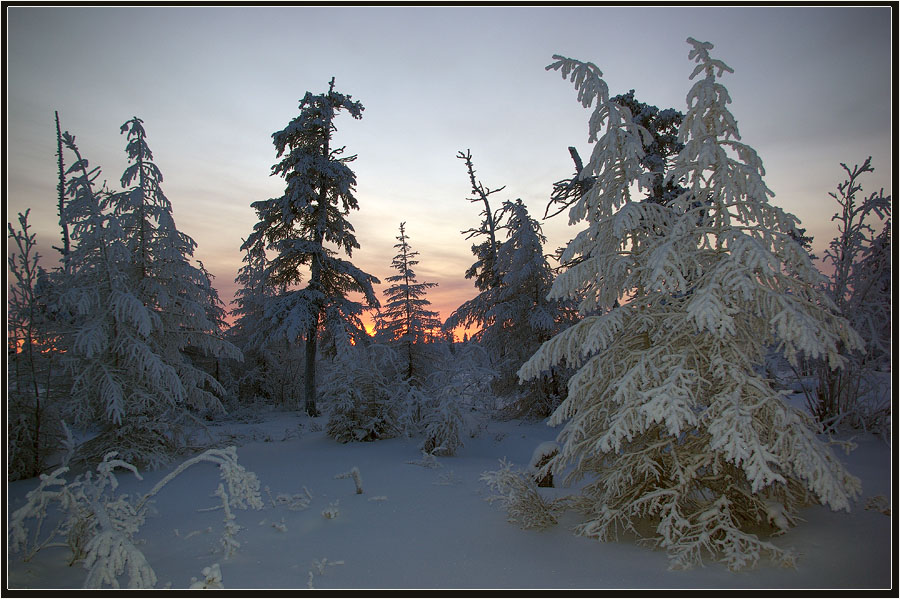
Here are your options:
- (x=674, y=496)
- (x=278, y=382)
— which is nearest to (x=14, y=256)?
(x=674, y=496)

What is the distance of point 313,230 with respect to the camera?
1844cm

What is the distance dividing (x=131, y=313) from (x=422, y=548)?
8.07 m

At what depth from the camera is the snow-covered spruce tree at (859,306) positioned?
10016mm

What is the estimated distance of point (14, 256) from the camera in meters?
8.89

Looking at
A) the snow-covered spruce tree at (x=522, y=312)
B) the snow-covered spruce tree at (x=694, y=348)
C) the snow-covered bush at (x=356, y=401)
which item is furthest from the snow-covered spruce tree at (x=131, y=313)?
the snow-covered spruce tree at (x=522, y=312)

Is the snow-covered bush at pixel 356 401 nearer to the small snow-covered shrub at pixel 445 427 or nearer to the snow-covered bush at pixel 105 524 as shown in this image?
the small snow-covered shrub at pixel 445 427

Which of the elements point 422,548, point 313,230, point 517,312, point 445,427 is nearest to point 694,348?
point 422,548

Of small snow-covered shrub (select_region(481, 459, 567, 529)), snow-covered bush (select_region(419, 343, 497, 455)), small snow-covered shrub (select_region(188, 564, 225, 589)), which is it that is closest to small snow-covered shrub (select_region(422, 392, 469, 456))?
snow-covered bush (select_region(419, 343, 497, 455))

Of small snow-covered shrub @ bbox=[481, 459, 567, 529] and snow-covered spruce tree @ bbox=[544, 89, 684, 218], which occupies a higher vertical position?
snow-covered spruce tree @ bbox=[544, 89, 684, 218]

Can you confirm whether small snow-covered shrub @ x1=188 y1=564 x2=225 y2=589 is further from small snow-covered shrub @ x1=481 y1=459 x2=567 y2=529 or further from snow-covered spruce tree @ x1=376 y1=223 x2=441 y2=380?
snow-covered spruce tree @ x1=376 y1=223 x2=441 y2=380

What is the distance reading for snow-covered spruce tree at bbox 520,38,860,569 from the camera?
4.40 m

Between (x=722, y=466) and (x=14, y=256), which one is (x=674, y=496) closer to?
(x=722, y=466)

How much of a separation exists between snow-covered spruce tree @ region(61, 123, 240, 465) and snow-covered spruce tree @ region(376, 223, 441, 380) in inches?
296

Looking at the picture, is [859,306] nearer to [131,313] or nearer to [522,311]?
[522,311]
